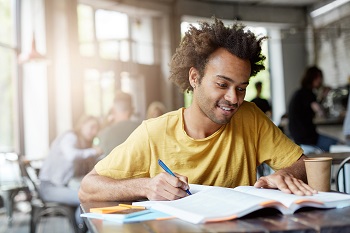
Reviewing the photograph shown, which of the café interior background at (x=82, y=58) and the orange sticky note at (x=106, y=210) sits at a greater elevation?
the café interior background at (x=82, y=58)

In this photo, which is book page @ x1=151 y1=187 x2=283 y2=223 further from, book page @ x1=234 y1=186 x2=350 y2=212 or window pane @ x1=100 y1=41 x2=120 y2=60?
window pane @ x1=100 y1=41 x2=120 y2=60

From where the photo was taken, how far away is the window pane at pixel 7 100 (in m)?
7.52

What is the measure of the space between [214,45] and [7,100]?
633 centimetres

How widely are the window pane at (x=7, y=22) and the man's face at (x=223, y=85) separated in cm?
618

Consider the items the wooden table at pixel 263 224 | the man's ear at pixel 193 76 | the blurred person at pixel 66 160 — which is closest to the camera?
the wooden table at pixel 263 224

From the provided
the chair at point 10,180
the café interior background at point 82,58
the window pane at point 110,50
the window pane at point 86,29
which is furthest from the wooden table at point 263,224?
the window pane at point 110,50

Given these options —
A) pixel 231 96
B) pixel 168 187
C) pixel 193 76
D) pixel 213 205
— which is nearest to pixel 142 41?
pixel 193 76

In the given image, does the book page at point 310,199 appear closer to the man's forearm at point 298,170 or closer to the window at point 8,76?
the man's forearm at point 298,170

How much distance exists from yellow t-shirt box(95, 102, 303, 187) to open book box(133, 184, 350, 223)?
38 centimetres

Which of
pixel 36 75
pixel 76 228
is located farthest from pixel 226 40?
pixel 36 75

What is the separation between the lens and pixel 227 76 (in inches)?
69.0

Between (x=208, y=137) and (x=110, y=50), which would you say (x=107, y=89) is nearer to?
(x=110, y=50)

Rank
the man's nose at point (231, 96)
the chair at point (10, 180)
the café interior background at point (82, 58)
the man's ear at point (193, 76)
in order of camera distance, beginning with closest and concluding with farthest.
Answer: the man's nose at point (231, 96) < the man's ear at point (193, 76) < the chair at point (10, 180) < the café interior background at point (82, 58)

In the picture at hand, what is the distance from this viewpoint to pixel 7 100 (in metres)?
7.71
